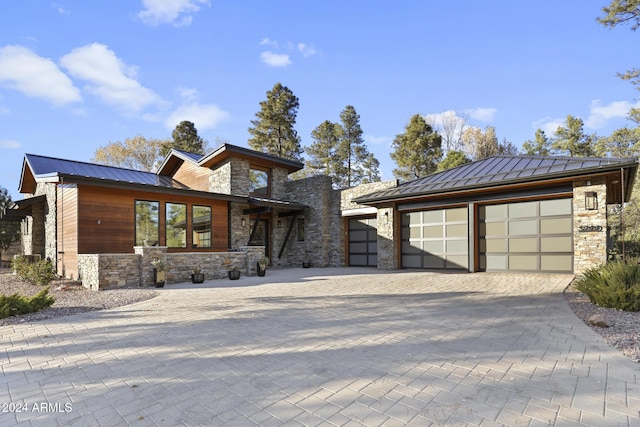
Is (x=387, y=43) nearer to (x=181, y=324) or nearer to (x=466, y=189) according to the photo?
(x=466, y=189)

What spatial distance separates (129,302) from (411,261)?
10.2m

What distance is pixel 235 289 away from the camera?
8742mm

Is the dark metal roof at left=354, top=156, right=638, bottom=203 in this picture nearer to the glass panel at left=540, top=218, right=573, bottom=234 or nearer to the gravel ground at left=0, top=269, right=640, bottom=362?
the glass panel at left=540, top=218, right=573, bottom=234

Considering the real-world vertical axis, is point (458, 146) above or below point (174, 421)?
above

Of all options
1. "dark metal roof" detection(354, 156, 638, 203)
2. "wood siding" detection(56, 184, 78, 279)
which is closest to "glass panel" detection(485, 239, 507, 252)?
"dark metal roof" detection(354, 156, 638, 203)

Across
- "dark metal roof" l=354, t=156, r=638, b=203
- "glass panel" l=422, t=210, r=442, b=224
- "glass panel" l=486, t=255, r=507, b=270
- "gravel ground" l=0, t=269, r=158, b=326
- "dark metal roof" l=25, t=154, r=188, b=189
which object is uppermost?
"dark metal roof" l=25, t=154, r=188, b=189

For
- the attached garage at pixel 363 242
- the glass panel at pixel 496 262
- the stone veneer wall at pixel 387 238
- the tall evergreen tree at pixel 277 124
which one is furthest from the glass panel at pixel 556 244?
the tall evergreen tree at pixel 277 124

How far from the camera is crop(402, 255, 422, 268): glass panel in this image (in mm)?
13008

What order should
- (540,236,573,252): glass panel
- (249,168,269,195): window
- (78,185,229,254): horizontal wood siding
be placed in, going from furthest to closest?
(249,168,269,195): window → (78,185,229,254): horizontal wood siding → (540,236,573,252): glass panel

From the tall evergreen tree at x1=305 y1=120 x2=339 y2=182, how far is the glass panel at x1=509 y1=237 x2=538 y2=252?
21.0 m

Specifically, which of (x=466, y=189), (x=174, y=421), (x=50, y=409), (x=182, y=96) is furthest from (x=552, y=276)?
(x=182, y=96)

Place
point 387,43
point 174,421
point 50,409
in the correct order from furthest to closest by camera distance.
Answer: point 387,43 < point 50,409 < point 174,421

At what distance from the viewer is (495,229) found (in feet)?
36.7

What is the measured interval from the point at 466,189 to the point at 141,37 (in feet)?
38.4
